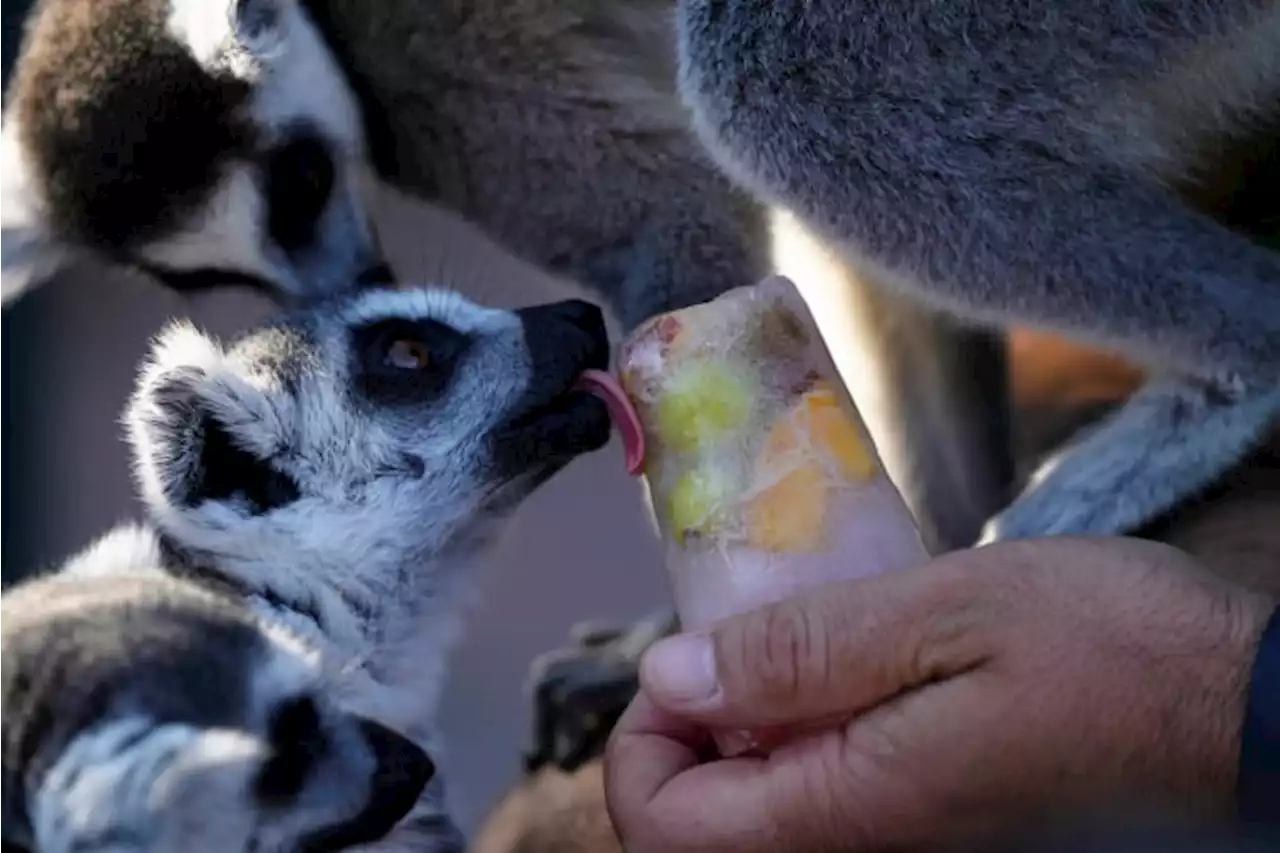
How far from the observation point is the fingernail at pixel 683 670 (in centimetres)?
115

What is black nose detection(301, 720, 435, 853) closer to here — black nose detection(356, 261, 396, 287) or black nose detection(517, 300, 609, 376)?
black nose detection(517, 300, 609, 376)

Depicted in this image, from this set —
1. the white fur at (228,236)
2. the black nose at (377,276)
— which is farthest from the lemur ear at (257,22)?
the black nose at (377,276)

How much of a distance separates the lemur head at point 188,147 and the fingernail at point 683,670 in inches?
26.4

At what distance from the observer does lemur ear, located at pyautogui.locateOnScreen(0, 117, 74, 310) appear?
1.74 meters

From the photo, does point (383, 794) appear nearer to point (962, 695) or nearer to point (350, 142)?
point (962, 695)

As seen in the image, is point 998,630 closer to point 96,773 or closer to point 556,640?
point 96,773

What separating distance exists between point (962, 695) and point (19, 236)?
3.77 ft

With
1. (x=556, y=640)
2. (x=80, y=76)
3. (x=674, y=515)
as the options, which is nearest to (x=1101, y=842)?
(x=674, y=515)

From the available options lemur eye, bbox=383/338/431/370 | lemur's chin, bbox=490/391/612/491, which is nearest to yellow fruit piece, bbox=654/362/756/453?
lemur's chin, bbox=490/391/612/491

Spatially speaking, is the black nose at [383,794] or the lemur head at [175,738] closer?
the lemur head at [175,738]

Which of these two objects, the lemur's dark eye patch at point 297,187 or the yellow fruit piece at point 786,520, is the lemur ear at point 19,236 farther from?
the yellow fruit piece at point 786,520

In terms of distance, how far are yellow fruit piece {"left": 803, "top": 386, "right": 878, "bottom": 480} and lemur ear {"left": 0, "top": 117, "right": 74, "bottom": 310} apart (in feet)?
3.00

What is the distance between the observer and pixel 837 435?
1.25 meters

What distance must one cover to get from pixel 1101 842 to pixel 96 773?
0.58 meters
